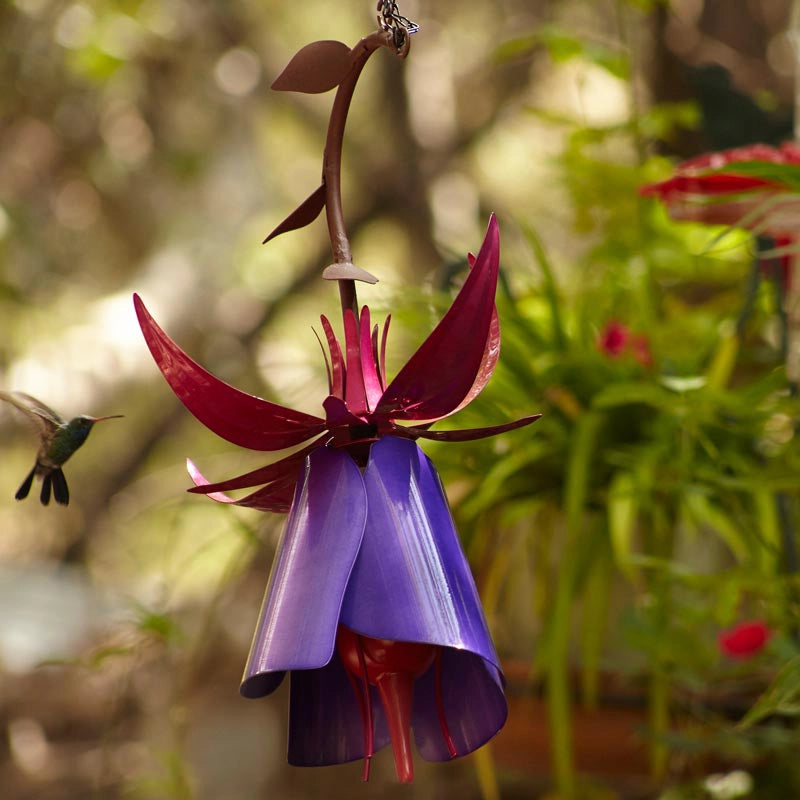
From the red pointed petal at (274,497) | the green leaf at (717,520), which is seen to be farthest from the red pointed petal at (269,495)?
the green leaf at (717,520)

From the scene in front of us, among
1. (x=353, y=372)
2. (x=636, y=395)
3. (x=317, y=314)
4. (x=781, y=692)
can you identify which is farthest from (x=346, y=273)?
(x=317, y=314)

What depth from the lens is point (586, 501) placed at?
0.77m

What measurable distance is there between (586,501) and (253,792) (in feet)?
1.96

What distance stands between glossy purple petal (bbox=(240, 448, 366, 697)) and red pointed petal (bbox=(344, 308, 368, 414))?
2cm

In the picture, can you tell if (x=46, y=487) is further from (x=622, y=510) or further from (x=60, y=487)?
(x=622, y=510)

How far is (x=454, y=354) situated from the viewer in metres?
0.32

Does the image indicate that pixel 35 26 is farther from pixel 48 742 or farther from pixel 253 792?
pixel 253 792

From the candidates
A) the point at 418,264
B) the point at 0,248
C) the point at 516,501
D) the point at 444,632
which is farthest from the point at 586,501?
the point at 0,248

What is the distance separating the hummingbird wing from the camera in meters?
0.35

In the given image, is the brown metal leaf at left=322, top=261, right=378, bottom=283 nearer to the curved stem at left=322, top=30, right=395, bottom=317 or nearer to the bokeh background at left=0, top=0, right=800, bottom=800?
the curved stem at left=322, top=30, right=395, bottom=317

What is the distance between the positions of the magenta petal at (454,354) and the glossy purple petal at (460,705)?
0.30 ft

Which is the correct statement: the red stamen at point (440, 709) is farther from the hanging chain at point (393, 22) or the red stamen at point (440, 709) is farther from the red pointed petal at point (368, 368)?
the hanging chain at point (393, 22)

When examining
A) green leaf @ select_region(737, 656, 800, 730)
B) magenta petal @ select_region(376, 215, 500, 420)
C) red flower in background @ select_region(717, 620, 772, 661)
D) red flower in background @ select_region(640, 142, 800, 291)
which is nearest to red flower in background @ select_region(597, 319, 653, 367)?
red flower in background @ select_region(640, 142, 800, 291)

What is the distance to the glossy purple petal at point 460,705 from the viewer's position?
13.7 inches
